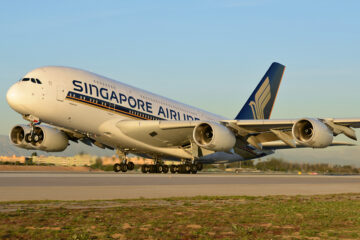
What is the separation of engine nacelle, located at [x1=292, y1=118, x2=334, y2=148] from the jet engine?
718 inches

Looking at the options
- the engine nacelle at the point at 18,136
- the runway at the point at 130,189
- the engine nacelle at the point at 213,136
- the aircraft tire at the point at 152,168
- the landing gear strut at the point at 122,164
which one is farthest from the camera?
the aircraft tire at the point at 152,168

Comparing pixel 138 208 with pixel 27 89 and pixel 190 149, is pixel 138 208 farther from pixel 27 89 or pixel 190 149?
pixel 190 149

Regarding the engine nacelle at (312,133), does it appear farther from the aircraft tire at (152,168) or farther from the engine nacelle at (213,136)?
the aircraft tire at (152,168)

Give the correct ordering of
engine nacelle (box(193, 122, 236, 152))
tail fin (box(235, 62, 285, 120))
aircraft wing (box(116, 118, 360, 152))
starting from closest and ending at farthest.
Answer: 1. engine nacelle (box(193, 122, 236, 152))
2. aircraft wing (box(116, 118, 360, 152))
3. tail fin (box(235, 62, 285, 120))

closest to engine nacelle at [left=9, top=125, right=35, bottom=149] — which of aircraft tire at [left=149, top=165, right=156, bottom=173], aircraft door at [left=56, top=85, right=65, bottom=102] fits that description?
aircraft door at [left=56, top=85, right=65, bottom=102]

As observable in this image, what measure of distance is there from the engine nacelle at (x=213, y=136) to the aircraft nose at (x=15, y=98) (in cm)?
1185

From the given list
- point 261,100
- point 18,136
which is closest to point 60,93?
point 18,136

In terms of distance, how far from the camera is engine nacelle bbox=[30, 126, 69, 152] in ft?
118

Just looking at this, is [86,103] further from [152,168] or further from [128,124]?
[152,168]

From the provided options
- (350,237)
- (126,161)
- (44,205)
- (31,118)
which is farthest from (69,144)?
(350,237)

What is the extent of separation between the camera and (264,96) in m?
47.8

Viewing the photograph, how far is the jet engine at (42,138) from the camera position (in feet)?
118

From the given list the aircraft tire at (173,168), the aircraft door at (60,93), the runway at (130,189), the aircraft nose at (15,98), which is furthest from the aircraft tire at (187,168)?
the aircraft nose at (15,98)

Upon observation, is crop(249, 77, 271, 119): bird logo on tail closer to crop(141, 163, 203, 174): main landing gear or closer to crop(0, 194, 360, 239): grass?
crop(141, 163, 203, 174): main landing gear
